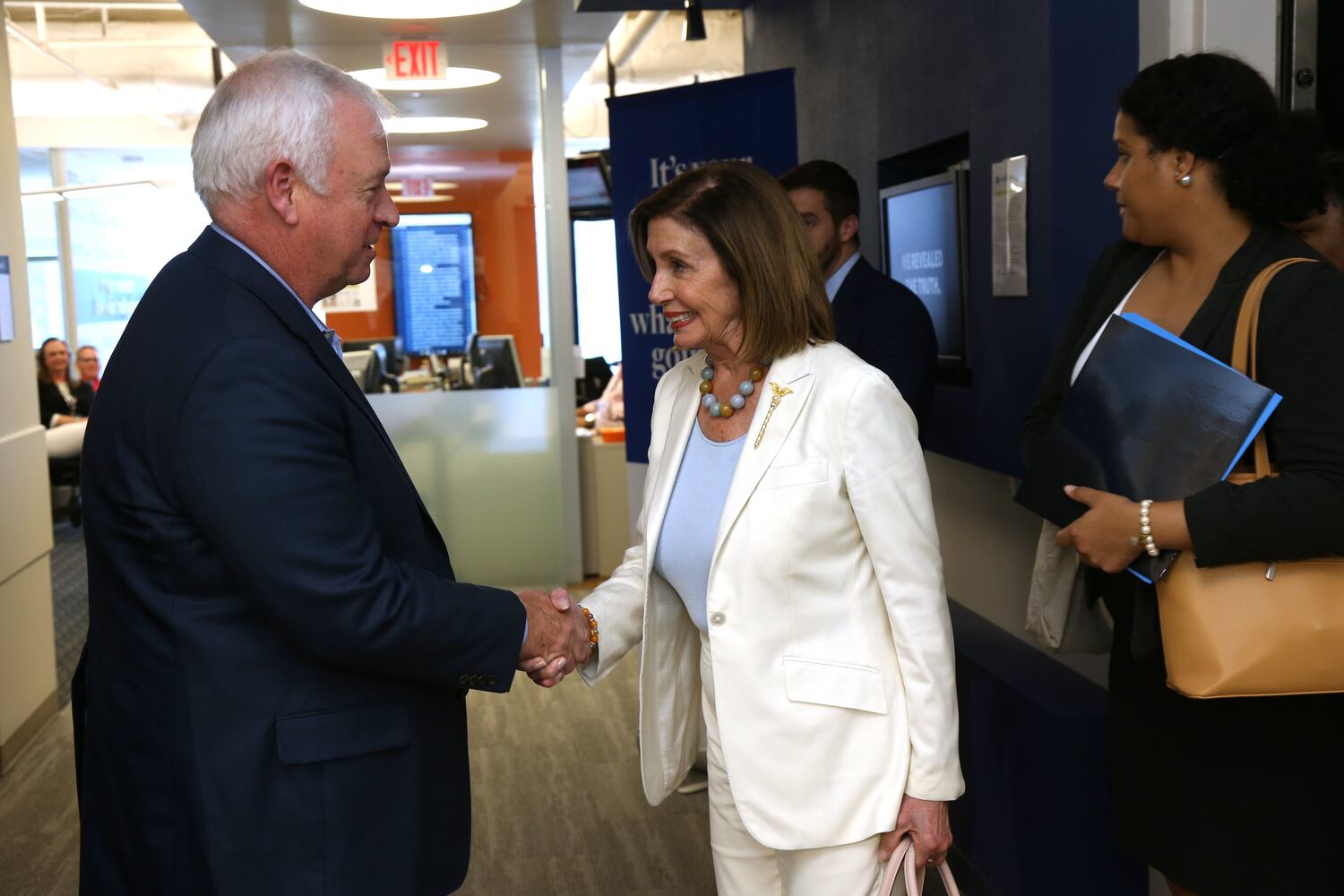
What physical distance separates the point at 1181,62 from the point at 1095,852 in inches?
71.2

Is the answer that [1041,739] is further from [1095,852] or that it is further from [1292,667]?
[1292,667]

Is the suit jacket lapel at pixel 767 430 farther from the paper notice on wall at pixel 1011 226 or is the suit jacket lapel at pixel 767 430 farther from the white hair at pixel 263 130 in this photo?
the paper notice on wall at pixel 1011 226

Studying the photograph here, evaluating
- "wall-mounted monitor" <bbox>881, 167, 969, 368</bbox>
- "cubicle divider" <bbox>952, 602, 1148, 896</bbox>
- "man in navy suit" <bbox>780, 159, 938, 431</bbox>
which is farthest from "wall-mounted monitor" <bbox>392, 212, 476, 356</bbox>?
"cubicle divider" <bbox>952, 602, 1148, 896</bbox>

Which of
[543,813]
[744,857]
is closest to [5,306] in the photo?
[543,813]

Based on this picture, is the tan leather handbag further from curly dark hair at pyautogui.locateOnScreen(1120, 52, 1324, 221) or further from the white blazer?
the white blazer

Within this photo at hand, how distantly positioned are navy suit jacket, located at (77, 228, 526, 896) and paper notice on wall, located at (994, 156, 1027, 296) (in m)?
2.11

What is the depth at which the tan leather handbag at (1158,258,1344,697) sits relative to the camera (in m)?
1.87

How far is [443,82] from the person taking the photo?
7.10 m

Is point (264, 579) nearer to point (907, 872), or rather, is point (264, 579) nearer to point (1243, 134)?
point (907, 872)

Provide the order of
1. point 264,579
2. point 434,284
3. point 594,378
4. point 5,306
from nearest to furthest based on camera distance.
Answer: point 264,579, point 5,306, point 434,284, point 594,378

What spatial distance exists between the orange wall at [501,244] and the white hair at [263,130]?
19.0ft

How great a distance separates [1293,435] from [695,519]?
3.11ft

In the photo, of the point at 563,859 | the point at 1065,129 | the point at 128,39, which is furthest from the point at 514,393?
the point at 128,39

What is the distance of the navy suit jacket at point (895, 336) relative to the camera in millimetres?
3361
